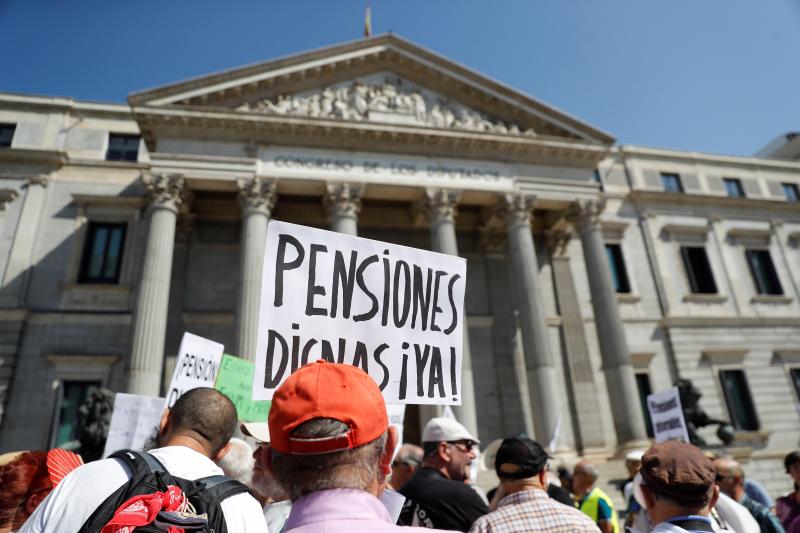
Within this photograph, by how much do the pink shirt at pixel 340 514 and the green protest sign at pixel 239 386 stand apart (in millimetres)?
4909

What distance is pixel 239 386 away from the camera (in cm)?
642

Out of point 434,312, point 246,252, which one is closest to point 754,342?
point 246,252

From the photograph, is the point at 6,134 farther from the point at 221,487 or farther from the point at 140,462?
the point at 221,487

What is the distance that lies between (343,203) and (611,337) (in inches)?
424

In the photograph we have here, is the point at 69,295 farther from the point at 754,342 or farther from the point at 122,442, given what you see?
the point at 754,342

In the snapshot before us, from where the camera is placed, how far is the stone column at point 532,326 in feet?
54.7

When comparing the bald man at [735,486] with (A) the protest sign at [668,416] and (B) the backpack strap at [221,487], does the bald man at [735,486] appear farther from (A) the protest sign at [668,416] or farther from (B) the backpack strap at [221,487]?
(B) the backpack strap at [221,487]

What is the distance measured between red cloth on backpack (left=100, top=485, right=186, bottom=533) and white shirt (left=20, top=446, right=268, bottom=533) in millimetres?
320

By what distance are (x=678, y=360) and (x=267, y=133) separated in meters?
19.5

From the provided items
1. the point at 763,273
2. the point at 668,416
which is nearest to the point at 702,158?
the point at 763,273

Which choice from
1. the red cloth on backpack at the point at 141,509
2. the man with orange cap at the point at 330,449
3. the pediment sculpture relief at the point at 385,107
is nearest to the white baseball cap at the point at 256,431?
the red cloth on backpack at the point at 141,509

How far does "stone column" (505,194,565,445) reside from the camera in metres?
16.7

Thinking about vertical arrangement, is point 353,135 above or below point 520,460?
above

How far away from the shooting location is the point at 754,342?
23625 mm
